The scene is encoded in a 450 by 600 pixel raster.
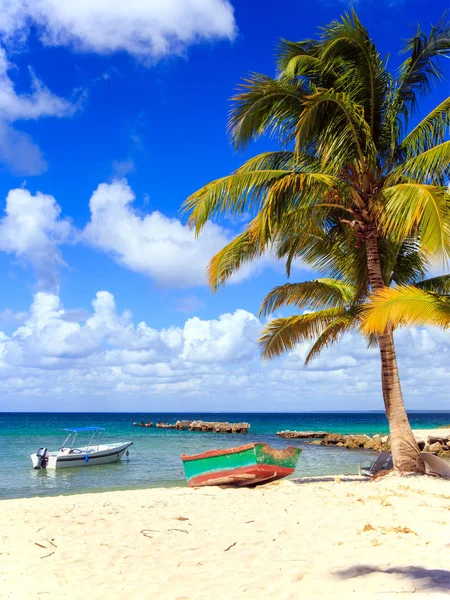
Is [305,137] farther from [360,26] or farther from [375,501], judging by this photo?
[375,501]

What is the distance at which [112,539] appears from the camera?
285 inches

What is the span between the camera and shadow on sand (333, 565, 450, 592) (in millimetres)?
4566

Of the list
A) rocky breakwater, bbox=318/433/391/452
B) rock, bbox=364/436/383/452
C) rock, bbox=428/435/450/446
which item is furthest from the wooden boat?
rock, bbox=364/436/383/452

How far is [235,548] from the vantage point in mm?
6688

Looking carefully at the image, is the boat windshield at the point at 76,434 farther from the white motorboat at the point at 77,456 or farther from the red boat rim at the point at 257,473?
the red boat rim at the point at 257,473

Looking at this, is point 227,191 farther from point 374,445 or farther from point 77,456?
point 374,445

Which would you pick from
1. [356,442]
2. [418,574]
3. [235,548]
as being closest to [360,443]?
[356,442]

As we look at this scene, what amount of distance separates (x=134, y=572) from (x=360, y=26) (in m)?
12.3

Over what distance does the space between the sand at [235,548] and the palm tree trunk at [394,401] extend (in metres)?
1.60

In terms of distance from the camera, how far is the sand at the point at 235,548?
5078 millimetres

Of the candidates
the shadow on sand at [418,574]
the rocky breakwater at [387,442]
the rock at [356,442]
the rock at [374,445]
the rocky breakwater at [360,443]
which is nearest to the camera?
the shadow on sand at [418,574]

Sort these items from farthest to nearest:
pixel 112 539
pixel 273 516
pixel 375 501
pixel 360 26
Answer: pixel 360 26 → pixel 375 501 → pixel 273 516 → pixel 112 539

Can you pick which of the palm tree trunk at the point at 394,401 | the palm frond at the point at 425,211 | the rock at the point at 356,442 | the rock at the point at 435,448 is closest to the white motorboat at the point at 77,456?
the palm tree trunk at the point at 394,401

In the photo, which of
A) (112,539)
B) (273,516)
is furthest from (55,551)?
(273,516)
